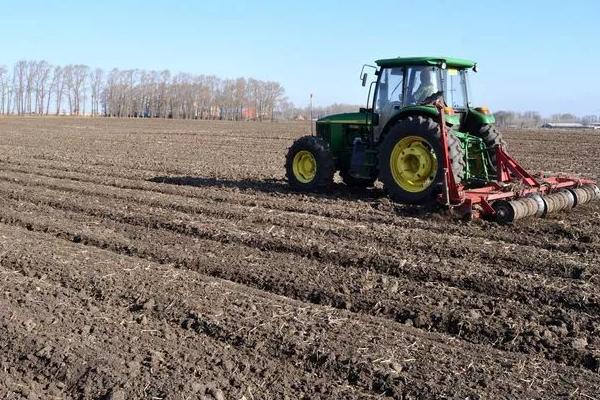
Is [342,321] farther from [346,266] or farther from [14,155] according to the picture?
[14,155]

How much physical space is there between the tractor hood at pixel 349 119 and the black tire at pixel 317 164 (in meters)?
0.38

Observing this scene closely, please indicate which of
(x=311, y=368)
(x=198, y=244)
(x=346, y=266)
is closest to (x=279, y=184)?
(x=198, y=244)

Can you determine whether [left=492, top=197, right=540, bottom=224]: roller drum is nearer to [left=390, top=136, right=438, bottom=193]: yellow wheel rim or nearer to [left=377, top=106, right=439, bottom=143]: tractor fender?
[left=390, top=136, right=438, bottom=193]: yellow wheel rim

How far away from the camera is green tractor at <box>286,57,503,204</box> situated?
350 inches

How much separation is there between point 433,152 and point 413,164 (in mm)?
462

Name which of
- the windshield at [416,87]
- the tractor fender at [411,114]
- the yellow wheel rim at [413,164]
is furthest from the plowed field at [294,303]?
the windshield at [416,87]

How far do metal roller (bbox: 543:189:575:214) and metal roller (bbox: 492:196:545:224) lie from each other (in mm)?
247

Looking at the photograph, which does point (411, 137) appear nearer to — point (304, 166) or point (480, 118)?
point (480, 118)

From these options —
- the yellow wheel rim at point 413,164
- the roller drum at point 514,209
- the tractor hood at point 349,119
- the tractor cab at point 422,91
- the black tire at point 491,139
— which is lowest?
the roller drum at point 514,209

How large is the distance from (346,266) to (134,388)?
2.86m

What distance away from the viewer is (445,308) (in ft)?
16.1

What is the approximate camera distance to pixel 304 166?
10.8 metres

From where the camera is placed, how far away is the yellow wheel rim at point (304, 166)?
10.6m

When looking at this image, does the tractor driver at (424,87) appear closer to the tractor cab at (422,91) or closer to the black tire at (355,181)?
the tractor cab at (422,91)
